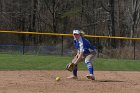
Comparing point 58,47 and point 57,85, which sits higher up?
point 57,85

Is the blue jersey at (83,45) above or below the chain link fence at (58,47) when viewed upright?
above

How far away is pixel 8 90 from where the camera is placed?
1062 cm

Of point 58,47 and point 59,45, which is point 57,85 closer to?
point 58,47

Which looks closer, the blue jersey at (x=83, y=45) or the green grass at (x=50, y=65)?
the blue jersey at (x=83, y=45)

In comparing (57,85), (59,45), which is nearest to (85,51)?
(57,85)

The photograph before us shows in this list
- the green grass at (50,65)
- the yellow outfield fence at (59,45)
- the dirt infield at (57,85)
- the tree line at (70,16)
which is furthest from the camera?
the tree line at (70,16)

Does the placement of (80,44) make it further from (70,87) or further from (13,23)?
(13,23)

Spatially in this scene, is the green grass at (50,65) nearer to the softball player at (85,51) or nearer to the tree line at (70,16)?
the softball player at (85,51)

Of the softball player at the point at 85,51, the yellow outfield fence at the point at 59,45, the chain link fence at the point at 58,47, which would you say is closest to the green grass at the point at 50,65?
the softball player at the point at 85,51

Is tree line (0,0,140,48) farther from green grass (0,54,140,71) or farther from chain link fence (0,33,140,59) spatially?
green grass (0,54,140,71)

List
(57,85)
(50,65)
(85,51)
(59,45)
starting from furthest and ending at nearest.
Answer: (59,45), (50,65), (85,51), (57,85)

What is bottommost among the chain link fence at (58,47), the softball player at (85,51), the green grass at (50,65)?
the chain link fence at (58,47)

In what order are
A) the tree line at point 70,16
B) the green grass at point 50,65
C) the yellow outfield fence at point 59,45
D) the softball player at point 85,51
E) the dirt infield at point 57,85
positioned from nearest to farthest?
the dirt infield at point 57,85 < the softball player at point 85,51 < the green grass at point 50,65 < the yellow outfield fence at point 59,45 < the tree line at point 70,16

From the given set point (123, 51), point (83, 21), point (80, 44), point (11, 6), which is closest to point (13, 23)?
point (11, 6)
